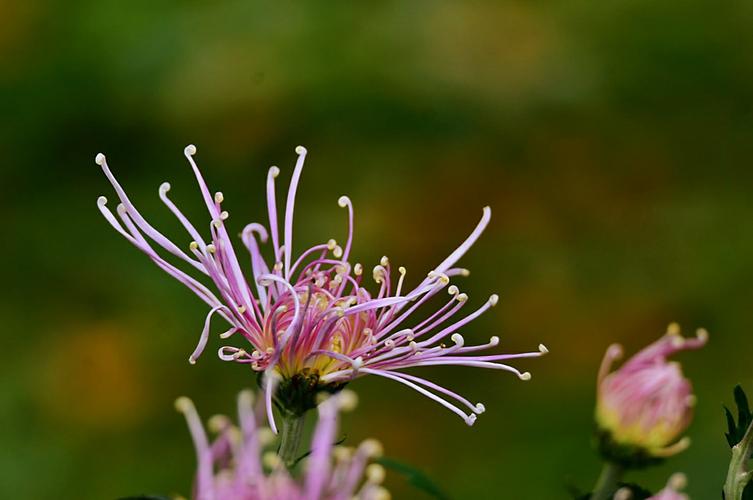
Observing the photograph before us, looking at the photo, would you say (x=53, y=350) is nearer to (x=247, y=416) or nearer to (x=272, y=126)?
(x=272, y=126)

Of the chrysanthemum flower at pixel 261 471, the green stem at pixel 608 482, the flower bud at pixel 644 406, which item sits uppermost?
the flower bud at pixel 644 406

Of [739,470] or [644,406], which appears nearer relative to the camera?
[739,470]

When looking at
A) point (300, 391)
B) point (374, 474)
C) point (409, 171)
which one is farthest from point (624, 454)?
point (409, 171)

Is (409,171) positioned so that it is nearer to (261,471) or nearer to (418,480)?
(418,480)

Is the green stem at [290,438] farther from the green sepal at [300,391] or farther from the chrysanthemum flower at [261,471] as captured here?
the chrysanthemum flower at [261,471]

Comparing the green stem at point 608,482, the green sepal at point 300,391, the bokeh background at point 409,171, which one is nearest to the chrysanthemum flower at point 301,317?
the green sepal at point 300,391

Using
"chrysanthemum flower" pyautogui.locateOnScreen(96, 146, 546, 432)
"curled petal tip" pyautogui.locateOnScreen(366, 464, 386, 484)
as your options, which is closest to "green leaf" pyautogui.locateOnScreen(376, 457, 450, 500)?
"chrysanthemum flower" pyautogui.locateOnScreen(96, 146, 546, 432)

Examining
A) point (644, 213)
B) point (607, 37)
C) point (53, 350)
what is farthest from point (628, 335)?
point (53, 350)
